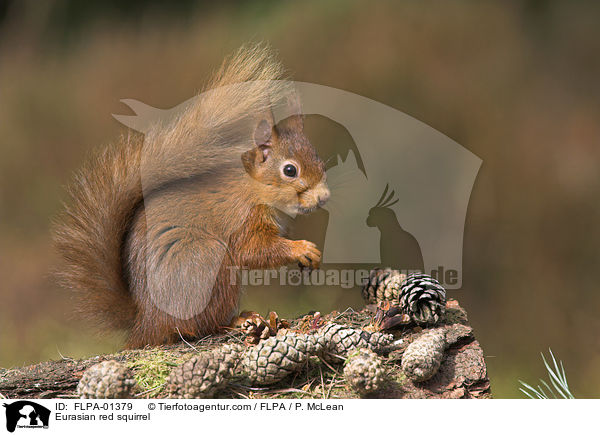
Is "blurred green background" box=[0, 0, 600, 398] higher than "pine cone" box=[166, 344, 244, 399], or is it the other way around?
"blurred green background" box=[0, 0, 600, 398]

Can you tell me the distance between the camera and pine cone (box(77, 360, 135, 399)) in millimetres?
856

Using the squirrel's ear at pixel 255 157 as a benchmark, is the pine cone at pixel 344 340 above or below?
below

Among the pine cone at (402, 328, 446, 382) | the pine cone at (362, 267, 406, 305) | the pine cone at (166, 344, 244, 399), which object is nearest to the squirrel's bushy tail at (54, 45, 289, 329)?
the pine cone at (166, 344, 244, 399)

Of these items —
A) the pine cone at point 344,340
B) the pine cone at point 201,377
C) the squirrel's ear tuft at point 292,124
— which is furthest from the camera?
the squirrel's ear tuft at point 292,124

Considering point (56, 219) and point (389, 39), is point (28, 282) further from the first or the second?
point (389, 39)

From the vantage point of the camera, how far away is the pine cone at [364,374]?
34.2 inches

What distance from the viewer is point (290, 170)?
1198 mm

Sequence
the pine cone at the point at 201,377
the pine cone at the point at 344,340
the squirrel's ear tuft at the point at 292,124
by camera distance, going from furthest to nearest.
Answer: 1. the squirrel's ear tuft at the point at 292,124
2. the pine cone at the point at 344,340
3. the pine cone at the point at 201,377

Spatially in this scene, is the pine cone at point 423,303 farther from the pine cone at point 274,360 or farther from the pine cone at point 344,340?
the pine cone at point 274,360

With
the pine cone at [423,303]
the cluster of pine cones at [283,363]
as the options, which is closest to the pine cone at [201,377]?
the cluster of pine cones at [283,363]
